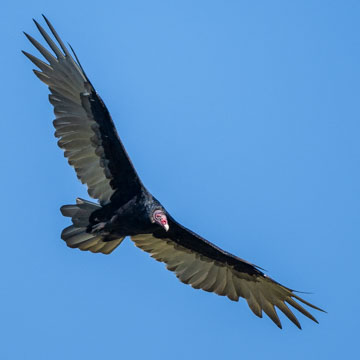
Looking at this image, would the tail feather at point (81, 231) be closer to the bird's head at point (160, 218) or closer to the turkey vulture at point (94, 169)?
the turkey vulture at point (94, 169)

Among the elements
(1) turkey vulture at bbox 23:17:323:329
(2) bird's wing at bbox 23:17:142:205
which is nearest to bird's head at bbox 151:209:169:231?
(1) turkey vulture at bbox 23:17:323:329


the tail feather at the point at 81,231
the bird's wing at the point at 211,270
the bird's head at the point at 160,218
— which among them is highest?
the bird's wing at the point at 211,270

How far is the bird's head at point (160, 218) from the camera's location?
10.5 meters

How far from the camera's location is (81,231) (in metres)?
10.9

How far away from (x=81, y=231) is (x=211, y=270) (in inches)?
78.1

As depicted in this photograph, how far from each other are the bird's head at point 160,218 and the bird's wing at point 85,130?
392 mm

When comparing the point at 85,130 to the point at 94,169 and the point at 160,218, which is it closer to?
the point at 94,169

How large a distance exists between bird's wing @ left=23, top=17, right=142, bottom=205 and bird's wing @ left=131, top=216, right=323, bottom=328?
1167 millimetres

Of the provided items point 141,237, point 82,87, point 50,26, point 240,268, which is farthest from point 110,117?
point 240,268

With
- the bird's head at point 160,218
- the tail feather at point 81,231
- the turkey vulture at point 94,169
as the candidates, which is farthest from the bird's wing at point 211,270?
the bird's head at point 160,218

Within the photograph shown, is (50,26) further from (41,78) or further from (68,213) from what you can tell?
(68,213)

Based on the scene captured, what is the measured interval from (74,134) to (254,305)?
332 centimetres

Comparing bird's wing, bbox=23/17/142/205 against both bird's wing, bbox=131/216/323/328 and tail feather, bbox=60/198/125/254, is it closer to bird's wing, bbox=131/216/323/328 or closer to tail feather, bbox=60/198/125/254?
tail feather, bbox=60/198/125/254

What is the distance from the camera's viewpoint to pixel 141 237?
11719 millimetres
